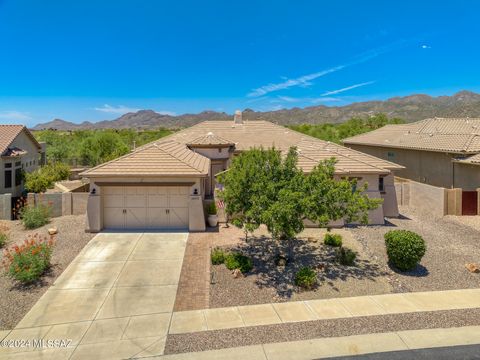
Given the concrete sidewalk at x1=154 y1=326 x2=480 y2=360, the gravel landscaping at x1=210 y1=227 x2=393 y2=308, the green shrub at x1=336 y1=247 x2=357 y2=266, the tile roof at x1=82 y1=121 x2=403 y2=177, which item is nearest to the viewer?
the concrete sidewalk at x1=154 y1=326 x2=480 y2=360

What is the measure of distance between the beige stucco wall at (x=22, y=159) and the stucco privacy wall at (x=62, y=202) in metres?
5.67

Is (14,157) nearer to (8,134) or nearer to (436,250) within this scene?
(8,134)

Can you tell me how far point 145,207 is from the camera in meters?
17.6

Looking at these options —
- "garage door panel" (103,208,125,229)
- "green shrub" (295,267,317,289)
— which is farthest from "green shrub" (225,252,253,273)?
"garage door panel" (103,208,125,229)

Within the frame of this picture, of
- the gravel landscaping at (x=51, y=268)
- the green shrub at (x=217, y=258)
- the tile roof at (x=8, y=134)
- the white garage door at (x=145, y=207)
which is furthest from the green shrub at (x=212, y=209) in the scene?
the tile roof at (x=8, y=134)

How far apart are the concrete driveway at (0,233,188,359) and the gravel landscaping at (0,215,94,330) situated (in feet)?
1.06

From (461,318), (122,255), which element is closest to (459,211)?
(461,318)

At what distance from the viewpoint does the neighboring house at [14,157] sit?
23.5 m

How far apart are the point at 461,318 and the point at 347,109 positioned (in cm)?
15251

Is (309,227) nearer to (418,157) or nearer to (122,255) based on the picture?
(122,255)

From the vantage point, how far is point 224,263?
1330 centimetres

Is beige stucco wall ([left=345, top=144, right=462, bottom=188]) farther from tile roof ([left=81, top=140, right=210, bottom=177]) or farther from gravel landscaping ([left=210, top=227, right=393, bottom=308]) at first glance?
tile roof ([left=81, top=140, right=210, bottom=177])

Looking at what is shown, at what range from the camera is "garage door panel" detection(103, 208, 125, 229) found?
57.8 feet

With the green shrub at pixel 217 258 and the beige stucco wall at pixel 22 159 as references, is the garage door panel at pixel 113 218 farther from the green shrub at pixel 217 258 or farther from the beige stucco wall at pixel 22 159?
the beige stucco wall at pixel 22 159
